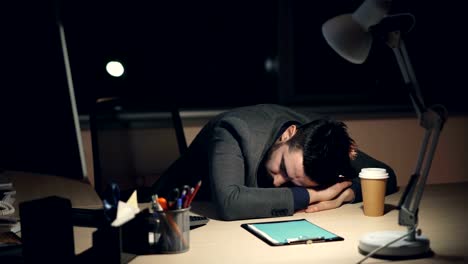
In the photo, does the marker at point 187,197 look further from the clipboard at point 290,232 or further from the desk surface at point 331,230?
the clipboard at point 290,232

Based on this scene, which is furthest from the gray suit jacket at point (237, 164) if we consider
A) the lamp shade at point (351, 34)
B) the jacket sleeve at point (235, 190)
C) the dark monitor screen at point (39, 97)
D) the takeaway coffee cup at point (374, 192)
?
the dark monitor screen at point (39, 97)

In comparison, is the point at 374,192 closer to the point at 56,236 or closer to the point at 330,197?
the point at 330,197

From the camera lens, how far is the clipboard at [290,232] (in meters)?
1.40

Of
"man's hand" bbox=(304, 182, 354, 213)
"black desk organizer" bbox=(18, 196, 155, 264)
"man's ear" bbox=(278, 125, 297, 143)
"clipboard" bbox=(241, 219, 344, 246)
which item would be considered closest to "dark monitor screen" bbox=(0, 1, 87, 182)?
"black desk organizer" bbox=(18, 196, 155, 264)

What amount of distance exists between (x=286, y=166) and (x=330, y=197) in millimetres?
168

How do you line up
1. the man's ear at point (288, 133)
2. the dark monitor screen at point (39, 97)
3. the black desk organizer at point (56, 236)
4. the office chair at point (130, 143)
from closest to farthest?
the dark monitor screen at point (39, 97) < the black desk organizer at point (56, 236) < the man's ear at point (288, 133) < the office chair at point (130, 143)

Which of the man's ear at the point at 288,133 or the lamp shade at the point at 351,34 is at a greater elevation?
the lamp shade at the point at 351,34

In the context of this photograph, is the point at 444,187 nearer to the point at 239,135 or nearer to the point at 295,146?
the point at 295,146

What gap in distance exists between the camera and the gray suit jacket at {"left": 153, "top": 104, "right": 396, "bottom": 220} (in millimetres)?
1692

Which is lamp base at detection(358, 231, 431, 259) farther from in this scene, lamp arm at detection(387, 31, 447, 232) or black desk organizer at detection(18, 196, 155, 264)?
black desk organizer at detection(18, 196, 155, 264)

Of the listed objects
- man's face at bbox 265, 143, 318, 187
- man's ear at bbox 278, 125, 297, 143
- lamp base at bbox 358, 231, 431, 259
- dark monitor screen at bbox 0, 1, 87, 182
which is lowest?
lamp base at bbox 358, 231, 431, 259

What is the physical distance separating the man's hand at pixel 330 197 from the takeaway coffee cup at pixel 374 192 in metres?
0.13

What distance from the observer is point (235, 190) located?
1745mm

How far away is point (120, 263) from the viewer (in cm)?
121
